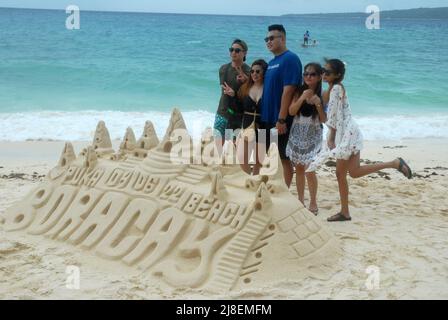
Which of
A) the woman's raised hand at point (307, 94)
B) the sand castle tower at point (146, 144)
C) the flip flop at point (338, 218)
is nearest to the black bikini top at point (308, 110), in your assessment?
the woman's raised hand at point (307, 94)

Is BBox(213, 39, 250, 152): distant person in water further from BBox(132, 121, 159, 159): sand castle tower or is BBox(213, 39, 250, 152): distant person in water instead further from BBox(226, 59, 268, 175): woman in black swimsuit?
BBox(132, 121, 159, 159): sand castle tower

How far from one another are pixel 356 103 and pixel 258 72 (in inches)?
473

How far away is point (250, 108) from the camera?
547 cm

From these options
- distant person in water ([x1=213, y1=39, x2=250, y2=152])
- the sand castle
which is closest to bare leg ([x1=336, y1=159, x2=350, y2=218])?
the sand castle

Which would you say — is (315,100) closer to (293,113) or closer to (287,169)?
(293,113)

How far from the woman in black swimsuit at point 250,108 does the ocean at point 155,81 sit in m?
6.50

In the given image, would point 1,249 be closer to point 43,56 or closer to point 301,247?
point 301,247

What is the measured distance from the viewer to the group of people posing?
5.16m

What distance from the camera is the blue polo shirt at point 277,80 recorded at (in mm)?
5145

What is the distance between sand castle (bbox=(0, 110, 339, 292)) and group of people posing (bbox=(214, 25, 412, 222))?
2.67ft

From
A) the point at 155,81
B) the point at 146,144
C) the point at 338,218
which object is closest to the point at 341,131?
the point at 338,218

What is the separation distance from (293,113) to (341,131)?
0.51m
